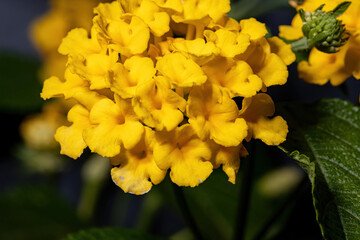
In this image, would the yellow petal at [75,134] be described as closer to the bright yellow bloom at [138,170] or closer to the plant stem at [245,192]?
the bright yellow bloom at [138,170]

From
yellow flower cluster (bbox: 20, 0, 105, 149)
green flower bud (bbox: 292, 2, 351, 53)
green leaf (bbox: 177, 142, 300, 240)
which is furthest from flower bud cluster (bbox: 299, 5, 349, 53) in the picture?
yellow flower cluster (bbox: 20, 0, 105, 149)

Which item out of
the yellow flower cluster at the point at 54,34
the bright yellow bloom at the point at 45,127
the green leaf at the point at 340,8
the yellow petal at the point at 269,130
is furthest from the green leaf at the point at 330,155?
the bright yellow bloom at the point at 45,127

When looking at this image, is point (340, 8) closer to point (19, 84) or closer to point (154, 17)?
point (154, 17)

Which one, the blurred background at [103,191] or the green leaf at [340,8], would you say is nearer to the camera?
the green leaf at [340,8]

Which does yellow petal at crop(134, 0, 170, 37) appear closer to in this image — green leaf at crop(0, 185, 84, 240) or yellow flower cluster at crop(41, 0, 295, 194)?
yellow flower cluster at crop(41, 0, 295, 194)

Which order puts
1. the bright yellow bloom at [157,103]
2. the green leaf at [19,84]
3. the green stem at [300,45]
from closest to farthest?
Answer: 1. the bright yellow bloom at [157,103]
2. the green stem at [300,45]
3. the green leaf at [19,84]
